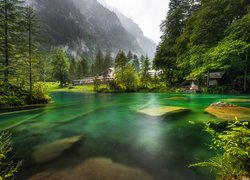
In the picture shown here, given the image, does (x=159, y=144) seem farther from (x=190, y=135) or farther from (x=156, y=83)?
(x=156, y=83)

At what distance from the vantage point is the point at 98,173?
4074 millimetres

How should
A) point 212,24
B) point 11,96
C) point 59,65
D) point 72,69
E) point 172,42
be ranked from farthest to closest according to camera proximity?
point 72,69, point 59,65, point 172,42, point 212,24, point 11,96

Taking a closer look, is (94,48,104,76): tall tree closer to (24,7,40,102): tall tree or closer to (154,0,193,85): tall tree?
(154,0,193,85): tall tree

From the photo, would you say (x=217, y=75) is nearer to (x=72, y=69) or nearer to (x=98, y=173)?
(x=98, y=173)

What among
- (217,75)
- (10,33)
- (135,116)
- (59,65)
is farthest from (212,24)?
(59,65)

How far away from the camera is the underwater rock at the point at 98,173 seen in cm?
388

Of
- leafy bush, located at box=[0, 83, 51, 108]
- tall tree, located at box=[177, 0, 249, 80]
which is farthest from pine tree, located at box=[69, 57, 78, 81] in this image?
tall tree, located at box=[177, 0, 249, 80]

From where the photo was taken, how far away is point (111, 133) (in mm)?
7742

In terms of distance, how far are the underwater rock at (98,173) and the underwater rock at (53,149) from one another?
3.47 feet

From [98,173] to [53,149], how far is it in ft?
8.85

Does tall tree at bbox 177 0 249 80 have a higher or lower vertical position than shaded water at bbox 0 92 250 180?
higher

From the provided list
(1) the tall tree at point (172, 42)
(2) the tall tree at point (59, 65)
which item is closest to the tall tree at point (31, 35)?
(1) the tall tree at point (172, 42)

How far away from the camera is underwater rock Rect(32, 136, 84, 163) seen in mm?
5094

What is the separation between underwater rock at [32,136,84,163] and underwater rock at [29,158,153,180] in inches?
41.6
